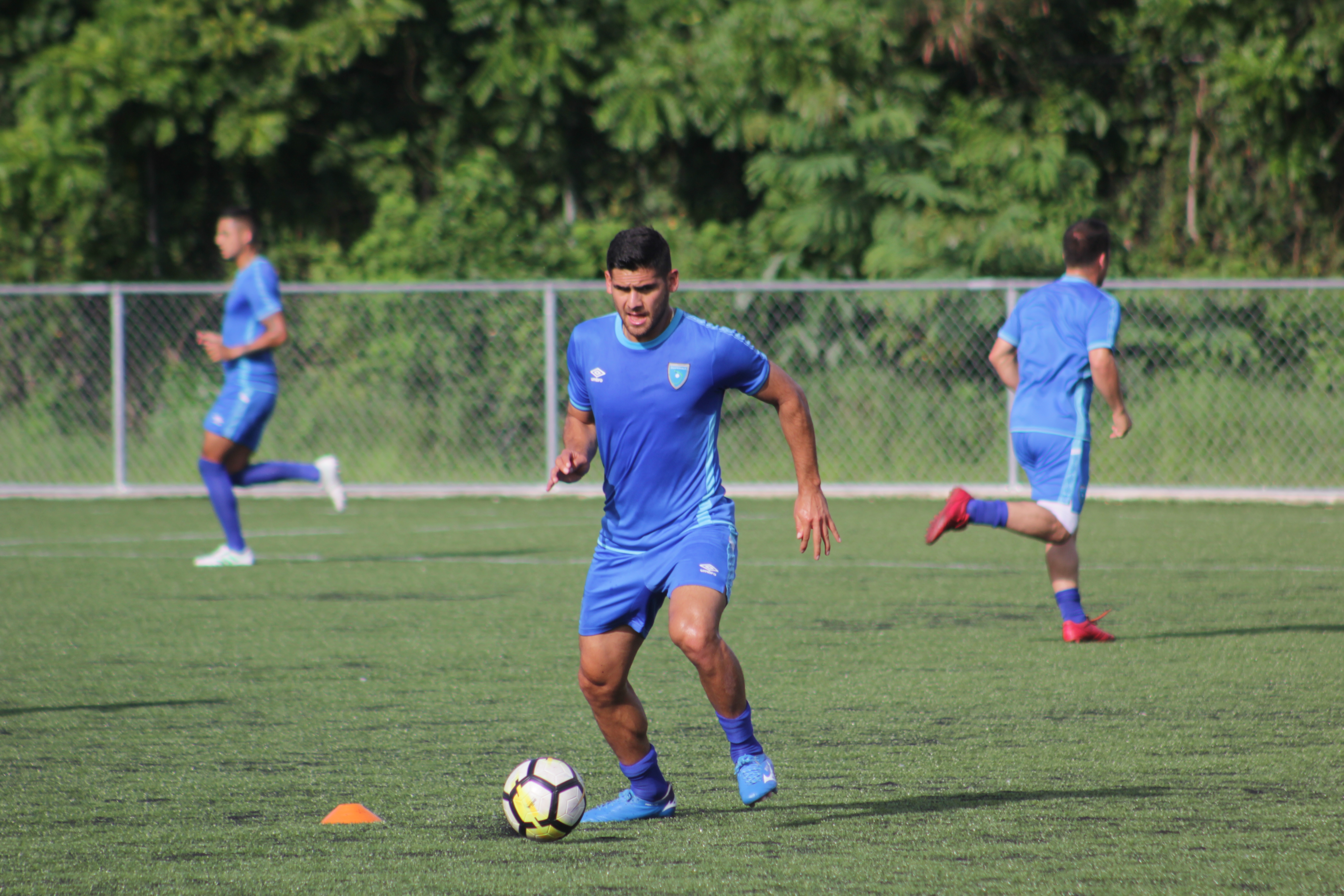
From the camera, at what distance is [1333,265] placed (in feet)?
59.9

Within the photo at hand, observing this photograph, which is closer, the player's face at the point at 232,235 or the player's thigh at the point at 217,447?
the player's face at the point at 232,235

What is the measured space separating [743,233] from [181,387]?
7.18 meters

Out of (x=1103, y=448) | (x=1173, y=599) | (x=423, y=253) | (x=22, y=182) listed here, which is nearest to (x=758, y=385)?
(x=1173, y=599)

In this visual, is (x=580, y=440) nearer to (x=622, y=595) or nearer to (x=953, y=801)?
(x=622, y=595)

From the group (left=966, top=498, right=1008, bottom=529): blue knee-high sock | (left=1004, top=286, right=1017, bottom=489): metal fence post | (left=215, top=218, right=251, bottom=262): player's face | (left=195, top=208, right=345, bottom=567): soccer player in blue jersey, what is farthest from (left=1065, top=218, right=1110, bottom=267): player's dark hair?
(left=1004, top=286, right=1017, bottom=489): metal fence post

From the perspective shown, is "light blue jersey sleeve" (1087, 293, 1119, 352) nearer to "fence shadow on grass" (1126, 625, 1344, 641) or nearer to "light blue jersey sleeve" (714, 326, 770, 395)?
"fence shadow on grass" (1126, 625, 1344, 641)

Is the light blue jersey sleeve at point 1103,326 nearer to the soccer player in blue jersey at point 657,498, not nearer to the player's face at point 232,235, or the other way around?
the soccer player in blue jersey at point 657,498

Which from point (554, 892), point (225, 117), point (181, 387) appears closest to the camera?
point (554, 892)

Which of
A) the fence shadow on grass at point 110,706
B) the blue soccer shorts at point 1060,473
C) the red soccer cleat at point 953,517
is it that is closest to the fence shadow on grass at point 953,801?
the red soccer cleat at point 953,517

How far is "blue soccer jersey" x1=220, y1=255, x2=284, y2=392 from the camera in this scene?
32.9 feet

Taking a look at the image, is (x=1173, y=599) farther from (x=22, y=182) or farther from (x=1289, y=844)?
(x=22, y=182)

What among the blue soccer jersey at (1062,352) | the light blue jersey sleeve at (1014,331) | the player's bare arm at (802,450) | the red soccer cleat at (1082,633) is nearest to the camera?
the player's bare arm at (802,450)

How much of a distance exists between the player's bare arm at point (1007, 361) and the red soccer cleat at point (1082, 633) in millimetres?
1234

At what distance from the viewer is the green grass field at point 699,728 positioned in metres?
3.96
